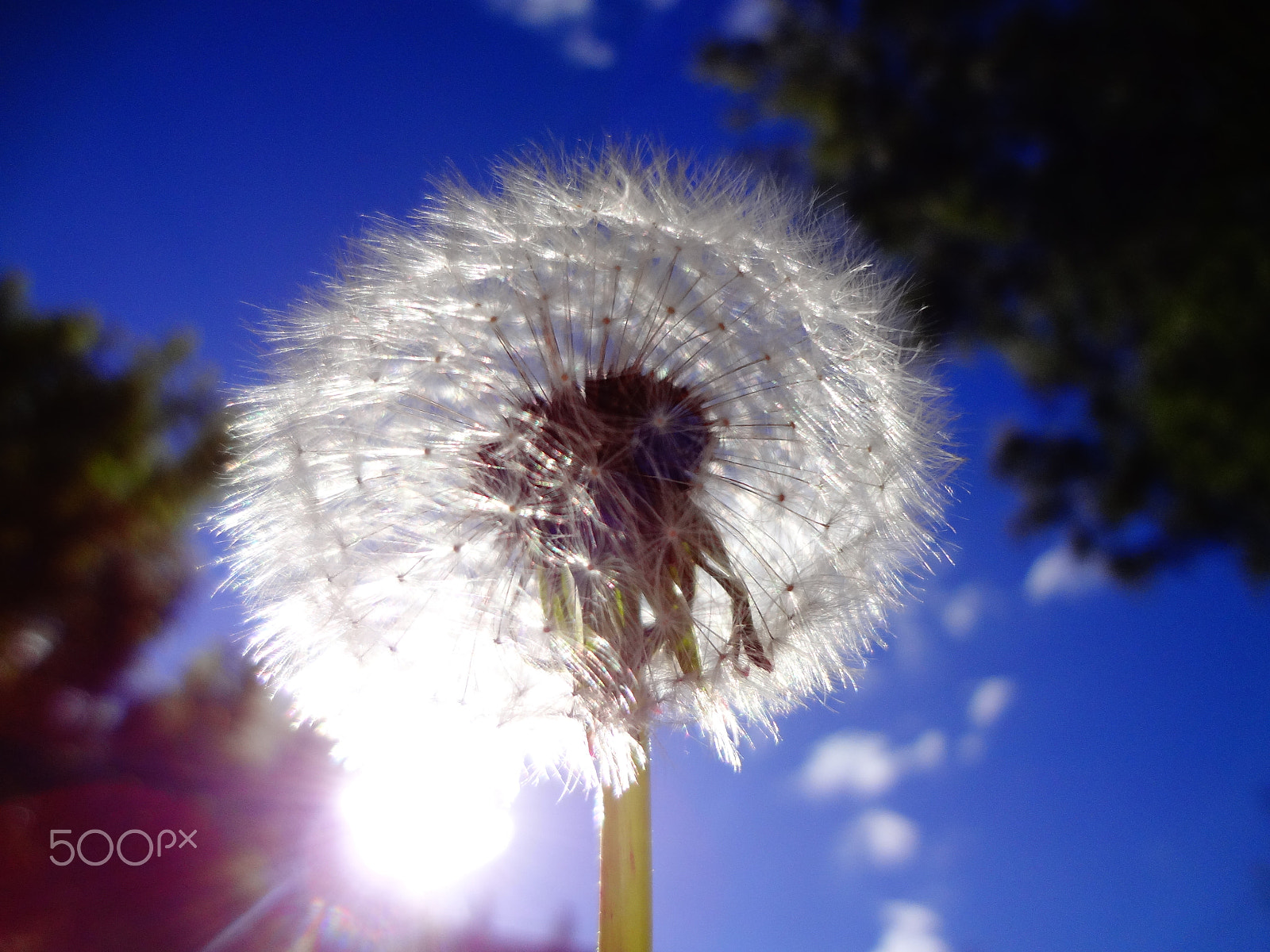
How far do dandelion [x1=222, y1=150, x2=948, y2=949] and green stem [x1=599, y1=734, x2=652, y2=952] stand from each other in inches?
1.3

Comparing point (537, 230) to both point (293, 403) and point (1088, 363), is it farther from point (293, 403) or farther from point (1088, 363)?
point (1088, 363)

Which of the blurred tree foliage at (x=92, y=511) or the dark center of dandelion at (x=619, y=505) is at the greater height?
the blurred tree foliage at (x=92, y=511)

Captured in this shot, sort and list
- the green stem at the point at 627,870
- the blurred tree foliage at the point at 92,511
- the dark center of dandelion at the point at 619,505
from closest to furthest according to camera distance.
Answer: the green stem at the point at 627,870 < the dark center of dandelion at the point at 619,505 < the blurred tree foliage at the point at 92,511

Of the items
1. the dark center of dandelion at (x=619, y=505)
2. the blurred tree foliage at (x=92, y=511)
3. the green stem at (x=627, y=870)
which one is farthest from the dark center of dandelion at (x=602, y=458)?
the blurred tree foliage at (x=92, y=511)

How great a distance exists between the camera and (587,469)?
1303 millimetres

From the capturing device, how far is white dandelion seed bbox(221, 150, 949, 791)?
1.30 m

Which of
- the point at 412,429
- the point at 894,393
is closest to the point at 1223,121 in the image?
the point at 894,393

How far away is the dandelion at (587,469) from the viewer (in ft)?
4.27

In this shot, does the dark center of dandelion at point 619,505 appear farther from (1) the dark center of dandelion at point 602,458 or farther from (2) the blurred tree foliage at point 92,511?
(2) the blurred tree foliage at point 92,511

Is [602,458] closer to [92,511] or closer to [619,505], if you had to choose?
[619,505]

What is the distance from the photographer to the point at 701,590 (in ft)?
4.74

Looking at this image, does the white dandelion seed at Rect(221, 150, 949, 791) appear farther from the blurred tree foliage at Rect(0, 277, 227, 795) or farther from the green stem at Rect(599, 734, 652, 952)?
the blurred tree foliage at Rect(0, 277, 227, 795)

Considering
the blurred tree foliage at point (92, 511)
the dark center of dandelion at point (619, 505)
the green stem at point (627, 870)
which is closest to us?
the green stem at point (627, 870)

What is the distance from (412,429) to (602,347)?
40cm
